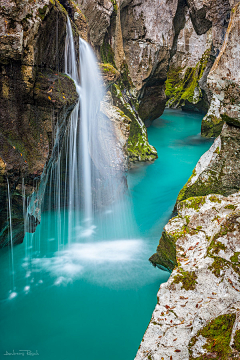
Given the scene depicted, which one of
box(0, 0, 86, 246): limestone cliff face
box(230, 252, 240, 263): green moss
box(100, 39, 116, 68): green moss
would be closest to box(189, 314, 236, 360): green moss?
box(230, 252, 240, 263): green moss

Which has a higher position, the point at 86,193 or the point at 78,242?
the point at 86,193

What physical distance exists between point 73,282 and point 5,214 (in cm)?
209

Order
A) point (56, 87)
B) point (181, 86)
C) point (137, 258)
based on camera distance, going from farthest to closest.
Result: point (181, 86)
point (137, 258)
point (56, 87)

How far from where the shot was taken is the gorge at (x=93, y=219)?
136 inches

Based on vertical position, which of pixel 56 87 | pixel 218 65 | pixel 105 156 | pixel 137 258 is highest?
pixel 218 65

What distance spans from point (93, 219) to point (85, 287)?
3.00 metres

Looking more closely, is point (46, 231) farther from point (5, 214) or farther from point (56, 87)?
point (56, 87)

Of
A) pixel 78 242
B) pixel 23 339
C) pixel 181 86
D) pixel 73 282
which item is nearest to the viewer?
pixel 23 339

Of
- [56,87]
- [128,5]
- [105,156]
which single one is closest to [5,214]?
[56,87]

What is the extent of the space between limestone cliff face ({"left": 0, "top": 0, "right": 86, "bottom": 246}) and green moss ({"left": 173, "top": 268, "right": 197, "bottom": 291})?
3.19 metres

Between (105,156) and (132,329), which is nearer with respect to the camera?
(132,329)

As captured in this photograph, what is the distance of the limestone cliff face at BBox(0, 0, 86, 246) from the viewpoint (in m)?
4.60

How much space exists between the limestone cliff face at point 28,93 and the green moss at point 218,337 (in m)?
3.86

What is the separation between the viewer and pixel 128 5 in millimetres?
14375
